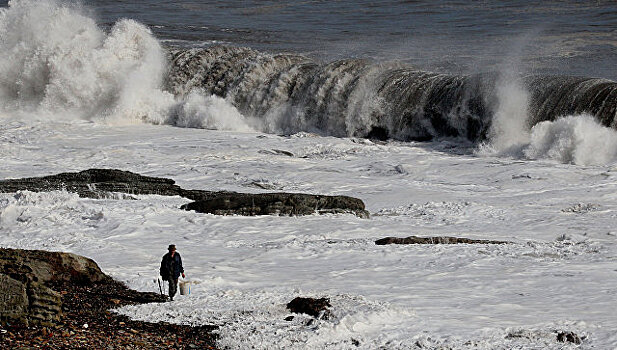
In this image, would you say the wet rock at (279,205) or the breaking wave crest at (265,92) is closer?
the wet rock at (279,205)

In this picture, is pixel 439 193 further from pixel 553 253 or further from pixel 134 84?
pixel 134 84

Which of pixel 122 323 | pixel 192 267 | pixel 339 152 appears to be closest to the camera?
pixel 122 323

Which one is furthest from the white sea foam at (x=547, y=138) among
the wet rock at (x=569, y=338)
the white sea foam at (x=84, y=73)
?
the wet rock at (x=569, y=338)

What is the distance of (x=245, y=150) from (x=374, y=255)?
8859 millimetres

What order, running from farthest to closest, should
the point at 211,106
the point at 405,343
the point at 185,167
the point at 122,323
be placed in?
the point at 211,106 → the point at 185,167 → the point at 122,323 → the point at 405,343

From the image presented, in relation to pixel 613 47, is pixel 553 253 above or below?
below

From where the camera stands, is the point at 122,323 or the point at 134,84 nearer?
the point at 122,323

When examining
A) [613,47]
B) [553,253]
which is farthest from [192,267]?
[613,47]

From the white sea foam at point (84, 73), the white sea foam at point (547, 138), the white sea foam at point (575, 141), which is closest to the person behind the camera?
the white sea foam at point (575, 141)

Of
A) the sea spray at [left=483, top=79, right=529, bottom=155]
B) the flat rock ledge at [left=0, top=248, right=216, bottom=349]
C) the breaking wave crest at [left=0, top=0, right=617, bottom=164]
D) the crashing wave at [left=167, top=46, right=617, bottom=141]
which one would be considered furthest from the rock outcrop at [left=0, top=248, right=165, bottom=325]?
the crashing wave at [left=167, top=46, right=617, bottom=141]

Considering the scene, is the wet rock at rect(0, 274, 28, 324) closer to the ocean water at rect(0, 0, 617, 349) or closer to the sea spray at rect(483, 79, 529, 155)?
the ocean water at rect(0, 0, 617, 349)

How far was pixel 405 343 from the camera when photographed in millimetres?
9734

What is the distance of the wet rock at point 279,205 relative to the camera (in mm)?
15633

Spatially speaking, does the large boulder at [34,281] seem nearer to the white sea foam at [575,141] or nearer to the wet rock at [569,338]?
the wet rock at [569,338]
